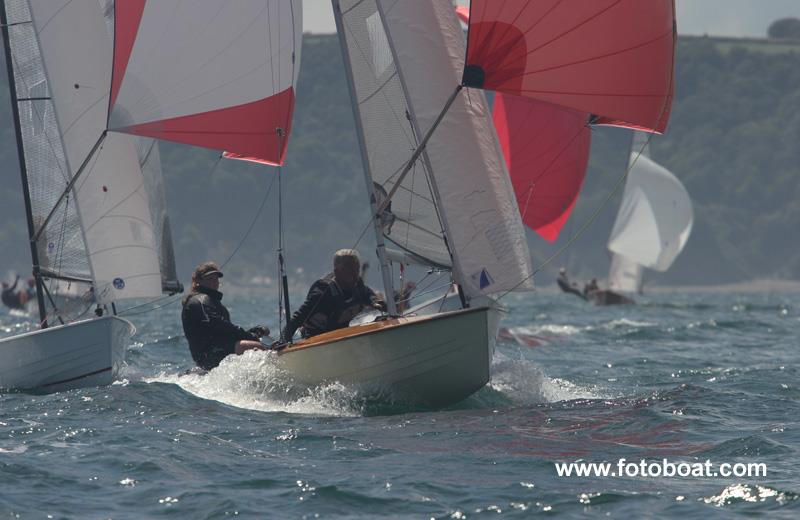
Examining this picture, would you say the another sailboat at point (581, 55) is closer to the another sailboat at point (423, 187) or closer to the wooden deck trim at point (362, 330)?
the another sailboat at point (423, 187)

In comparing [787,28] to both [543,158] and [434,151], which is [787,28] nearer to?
[543,158]

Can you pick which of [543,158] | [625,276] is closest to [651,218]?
[625,276]

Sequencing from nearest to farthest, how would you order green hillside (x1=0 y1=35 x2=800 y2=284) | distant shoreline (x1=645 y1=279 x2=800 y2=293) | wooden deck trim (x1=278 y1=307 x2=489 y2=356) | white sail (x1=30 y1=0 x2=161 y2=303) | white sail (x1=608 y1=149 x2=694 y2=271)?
wooden deck trim (x1=278 y1=307 x2=489 y2=356), white sail (x1=30 y1=0 x2=161 y2=303), white sail (x1=608 y1=149 x2=694 y2=271), green hillside (x1=0 y1=35 x2=800 y2=284), distant shoreline (x1=645 y1=279 x2=800 y2=293)

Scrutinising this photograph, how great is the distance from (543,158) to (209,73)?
8.03 m

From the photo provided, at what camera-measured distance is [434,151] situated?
10.9m

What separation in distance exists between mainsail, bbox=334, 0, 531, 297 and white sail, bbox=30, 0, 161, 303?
8.13 feet

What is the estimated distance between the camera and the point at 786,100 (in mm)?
153250

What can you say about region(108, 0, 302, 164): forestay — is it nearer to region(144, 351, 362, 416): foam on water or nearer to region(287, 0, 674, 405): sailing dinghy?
region(287, 0, 674, 405): sailing dinghy

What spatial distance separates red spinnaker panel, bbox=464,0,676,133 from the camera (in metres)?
10.1

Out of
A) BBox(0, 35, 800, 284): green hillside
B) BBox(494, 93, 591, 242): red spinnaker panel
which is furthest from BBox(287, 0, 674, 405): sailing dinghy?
BBox(0, 35, 800, 284): green hillside

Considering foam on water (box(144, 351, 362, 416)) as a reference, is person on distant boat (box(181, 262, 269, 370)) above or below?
above

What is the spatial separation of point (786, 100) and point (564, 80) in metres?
150

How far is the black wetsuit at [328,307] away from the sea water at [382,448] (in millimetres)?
491

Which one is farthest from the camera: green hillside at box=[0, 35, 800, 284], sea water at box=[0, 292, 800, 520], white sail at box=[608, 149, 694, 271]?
green hillside at box=[0, 35, 800, 284]
